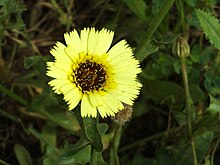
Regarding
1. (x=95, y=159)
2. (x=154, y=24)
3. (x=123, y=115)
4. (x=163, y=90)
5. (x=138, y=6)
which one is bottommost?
(x=95, y=159)

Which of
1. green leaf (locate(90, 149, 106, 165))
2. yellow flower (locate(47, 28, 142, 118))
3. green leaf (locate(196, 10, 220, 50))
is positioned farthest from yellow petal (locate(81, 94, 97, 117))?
green leaf (locate(196, 10, 220, 50))

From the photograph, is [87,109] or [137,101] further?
[137,101]

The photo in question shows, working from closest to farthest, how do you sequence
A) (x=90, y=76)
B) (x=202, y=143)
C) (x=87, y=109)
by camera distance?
(x=87, y=109)
(x=90, y=76)
(x=202, y=143)

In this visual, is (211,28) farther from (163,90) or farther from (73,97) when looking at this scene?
(73,97)

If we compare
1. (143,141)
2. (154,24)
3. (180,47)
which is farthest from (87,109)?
(143,141)

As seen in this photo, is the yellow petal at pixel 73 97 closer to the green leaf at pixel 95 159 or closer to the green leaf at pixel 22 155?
the green leaf at pixel 95 159

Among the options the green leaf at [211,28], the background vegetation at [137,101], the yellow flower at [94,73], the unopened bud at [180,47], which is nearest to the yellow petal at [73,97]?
the yellow flower at [94,73]

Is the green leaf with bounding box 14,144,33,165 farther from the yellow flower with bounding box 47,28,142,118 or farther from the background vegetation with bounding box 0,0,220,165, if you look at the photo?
the yellow flower with bounding box 47,28,142,118
